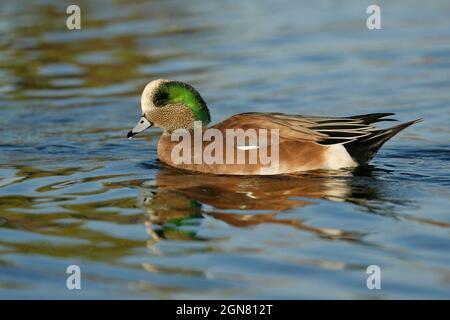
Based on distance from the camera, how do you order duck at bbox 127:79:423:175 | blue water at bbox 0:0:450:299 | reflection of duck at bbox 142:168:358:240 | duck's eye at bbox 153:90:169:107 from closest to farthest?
1. blue water at bbox 0:0:450:299
2. reflection of duck at bbox 142:168:358:240
3. duck at bbox 127:79:423:175
4. duck's eye at bbox 153:90:169:107

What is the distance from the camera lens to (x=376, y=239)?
18.6ft

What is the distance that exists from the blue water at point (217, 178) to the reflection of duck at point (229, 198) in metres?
0.02

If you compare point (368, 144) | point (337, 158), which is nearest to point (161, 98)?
point (337, 158)

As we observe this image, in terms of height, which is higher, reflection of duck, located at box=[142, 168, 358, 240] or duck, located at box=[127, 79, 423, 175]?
duck, located at box=[127, 79, 423, 175]

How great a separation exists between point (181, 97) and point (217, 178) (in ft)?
2.96

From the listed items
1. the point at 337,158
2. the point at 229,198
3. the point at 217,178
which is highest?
the point at 337,158

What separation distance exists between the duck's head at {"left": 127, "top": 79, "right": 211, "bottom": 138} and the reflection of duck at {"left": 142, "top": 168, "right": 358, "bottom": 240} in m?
0.49

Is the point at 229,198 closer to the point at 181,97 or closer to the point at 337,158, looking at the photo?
the point at 337,158

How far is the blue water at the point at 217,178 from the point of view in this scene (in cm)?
525

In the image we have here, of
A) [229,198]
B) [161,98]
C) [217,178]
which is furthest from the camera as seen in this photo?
[161,98]

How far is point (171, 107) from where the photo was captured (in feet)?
26.5

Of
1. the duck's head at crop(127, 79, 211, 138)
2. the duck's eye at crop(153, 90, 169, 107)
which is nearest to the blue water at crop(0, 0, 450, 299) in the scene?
the duck's head at crop(127, 79, 211, 138)

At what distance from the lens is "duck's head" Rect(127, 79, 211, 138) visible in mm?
8023

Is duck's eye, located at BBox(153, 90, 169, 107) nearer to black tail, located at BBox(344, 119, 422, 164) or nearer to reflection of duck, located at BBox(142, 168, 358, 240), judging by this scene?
reflection of duck, located at BBox(142, 168, 358, 240)
